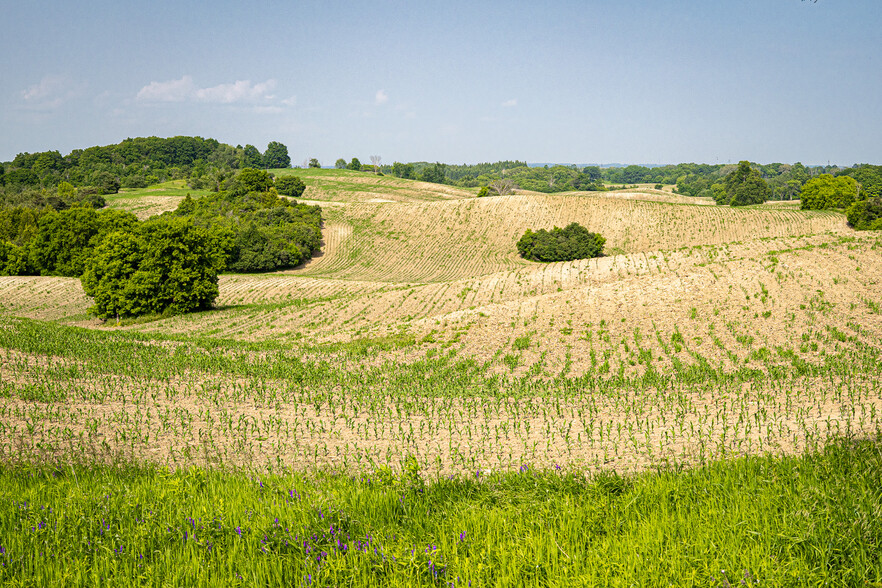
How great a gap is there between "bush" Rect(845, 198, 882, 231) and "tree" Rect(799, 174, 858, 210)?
18974mm

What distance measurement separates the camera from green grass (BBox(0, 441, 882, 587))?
481 centimetres

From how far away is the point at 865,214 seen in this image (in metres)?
68.7

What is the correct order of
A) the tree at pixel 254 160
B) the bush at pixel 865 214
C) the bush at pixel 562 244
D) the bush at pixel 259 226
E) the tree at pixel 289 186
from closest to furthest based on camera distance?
the bush at pixel 259 226 < the bush at pixel 562 244 < the bush at pixel 865 214 < the tree at pixel 289 186 < the tree at pixel 254 160

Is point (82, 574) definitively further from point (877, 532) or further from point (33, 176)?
point (33, 176)

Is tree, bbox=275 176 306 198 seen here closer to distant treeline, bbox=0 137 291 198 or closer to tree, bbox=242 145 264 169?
distant treeline, bbox=0 137 291 198

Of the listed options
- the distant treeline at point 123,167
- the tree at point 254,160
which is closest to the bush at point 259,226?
the distant treeline at point 123,167

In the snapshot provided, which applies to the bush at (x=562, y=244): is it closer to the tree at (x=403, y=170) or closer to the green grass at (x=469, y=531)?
the green grass at (x=469, y=531)

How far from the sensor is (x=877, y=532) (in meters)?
4.88

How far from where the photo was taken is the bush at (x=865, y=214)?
2660 inches

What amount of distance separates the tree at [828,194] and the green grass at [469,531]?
98830 mm

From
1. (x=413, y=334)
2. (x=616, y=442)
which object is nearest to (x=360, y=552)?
(x=616, y=442)

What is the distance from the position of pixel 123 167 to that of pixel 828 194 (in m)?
165

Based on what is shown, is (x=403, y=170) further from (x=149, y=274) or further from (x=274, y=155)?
(x=149, y=274)

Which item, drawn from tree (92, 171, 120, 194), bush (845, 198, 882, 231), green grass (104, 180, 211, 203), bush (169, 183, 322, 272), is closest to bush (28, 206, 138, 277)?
bush (169, 183, 322, 272)
